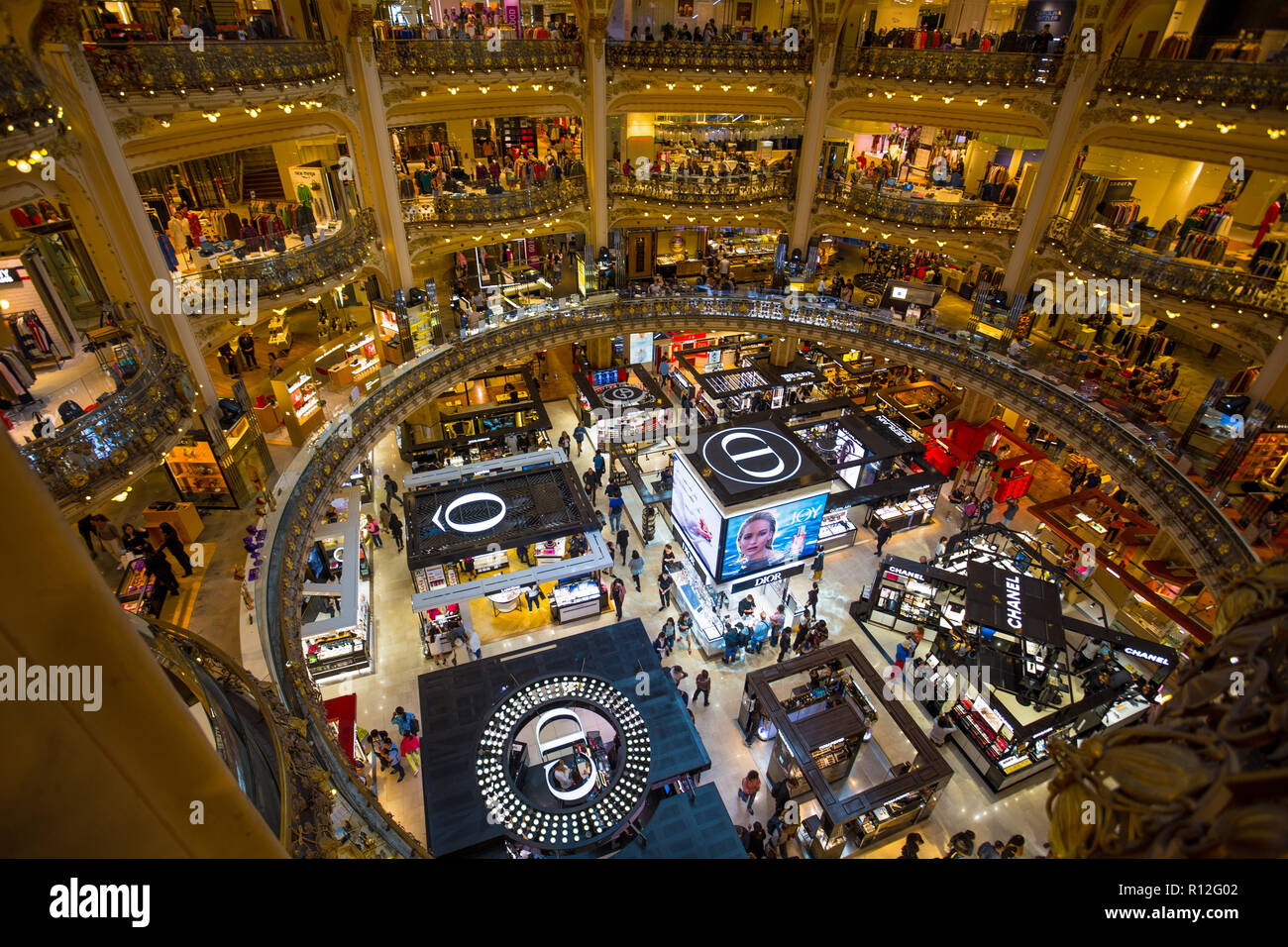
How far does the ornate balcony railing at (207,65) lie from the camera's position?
14109 mm

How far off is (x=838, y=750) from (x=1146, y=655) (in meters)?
9.07

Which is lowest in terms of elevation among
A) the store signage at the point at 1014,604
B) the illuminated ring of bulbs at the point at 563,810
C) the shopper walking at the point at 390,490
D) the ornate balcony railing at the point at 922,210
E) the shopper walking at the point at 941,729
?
the shopper walking at the point at 941,729

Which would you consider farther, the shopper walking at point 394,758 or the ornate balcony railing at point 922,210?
the ornate balcony railing at point 922,210

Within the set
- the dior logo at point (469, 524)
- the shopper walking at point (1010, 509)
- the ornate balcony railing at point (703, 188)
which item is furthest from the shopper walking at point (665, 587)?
the ornate balcony railing at point (703, 188)

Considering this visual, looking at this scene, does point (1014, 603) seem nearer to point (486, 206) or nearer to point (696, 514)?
→ point (696, 514)

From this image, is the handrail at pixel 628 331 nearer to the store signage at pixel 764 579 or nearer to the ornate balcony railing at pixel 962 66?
the ornate balcony railing at pixel 962 66

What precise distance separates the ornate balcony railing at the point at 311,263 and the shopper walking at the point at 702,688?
16132mm

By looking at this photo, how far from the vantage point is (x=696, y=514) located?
18766 millimetres

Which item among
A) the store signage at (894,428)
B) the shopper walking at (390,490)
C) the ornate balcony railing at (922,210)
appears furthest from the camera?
the ornate balcony railing at (922,210)

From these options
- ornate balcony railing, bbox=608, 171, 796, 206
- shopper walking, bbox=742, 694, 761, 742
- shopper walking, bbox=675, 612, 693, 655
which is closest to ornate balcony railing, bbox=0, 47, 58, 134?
shopper walking, bbox=675, 612, 693, 655

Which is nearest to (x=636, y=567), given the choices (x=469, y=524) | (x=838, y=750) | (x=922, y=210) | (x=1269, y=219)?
(x=469, y=524)

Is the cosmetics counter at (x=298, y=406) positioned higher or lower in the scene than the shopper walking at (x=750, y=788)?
higher

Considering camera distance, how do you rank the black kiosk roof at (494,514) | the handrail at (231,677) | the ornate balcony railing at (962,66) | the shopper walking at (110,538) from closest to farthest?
the handrail at (231,677), the shopper walking at (110,538), the black kiosk roof at (494,514), the ornate balcony railing at (962,66)
